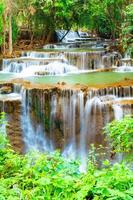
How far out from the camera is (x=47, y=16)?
83.3 feet

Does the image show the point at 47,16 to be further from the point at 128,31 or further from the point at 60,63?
the point at 128,31

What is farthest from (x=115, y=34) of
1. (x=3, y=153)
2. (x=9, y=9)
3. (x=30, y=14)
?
(x=3, y=153)

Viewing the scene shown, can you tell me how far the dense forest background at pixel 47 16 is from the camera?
21359 mm

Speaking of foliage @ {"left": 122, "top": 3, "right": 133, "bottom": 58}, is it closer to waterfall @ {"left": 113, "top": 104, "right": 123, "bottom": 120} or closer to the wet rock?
waterfall @ {"left": 113, "top": 104, "right": 123, "bottom": 120}

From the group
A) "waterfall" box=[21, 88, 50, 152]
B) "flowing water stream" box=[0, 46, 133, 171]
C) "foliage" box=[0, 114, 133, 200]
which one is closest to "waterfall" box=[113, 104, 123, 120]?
"flowing water stream" box=[0, 46, 133, 171]

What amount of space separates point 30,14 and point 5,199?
22300 millimetres

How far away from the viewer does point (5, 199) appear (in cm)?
395

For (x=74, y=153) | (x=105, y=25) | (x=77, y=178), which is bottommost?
(x=74, y=153)

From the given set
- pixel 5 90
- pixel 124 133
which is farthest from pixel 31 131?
pixel 124 133

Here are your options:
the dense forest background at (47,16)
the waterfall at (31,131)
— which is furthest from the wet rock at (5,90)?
the dense forest background at (47,16)

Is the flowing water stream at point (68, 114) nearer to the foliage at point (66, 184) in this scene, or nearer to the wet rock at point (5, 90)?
the wet rock at point (5, 90)

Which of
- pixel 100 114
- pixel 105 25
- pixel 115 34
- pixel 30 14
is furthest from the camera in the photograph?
pixel 105 25

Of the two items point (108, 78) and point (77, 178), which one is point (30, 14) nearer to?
point (108, 78)

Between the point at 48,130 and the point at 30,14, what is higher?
the point at 30,14
